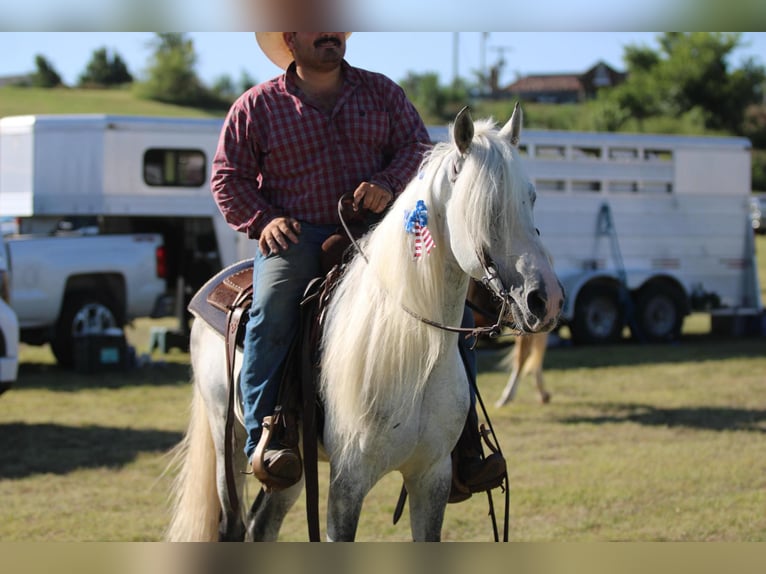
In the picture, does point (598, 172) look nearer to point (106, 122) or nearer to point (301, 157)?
point (106, 122)

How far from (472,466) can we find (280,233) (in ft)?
3.90

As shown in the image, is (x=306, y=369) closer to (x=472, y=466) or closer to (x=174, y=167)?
(x=472, y=466)

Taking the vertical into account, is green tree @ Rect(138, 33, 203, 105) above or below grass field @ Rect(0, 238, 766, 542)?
above

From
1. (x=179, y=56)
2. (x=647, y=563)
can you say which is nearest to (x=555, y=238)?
(x=647, y=563)

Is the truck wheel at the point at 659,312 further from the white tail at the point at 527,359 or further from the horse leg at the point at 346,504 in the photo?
the horse leg at the point at 346,504

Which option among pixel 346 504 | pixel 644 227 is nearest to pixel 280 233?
pixel 346 504

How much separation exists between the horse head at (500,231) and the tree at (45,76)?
5232cm

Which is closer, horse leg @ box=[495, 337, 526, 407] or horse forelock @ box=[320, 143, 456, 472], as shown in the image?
horse forelock @ box=[320, 143, 456, 472]

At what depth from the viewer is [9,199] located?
47.8 ft

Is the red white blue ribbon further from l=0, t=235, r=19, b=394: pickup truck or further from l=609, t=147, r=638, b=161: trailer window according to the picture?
l=609, t=147, r=638, b=161: trailer window

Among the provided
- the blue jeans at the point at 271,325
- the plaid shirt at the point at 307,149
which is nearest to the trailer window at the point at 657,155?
the plaid shirt at the point at 307,149

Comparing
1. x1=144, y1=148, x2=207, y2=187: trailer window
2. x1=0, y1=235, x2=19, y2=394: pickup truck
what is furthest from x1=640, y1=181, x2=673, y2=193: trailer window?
x1=0, y1=235, x2=19, y2=394: pickup truck

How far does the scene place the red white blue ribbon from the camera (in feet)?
11.5

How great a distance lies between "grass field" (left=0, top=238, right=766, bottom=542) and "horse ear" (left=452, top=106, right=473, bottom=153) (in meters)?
3.35
